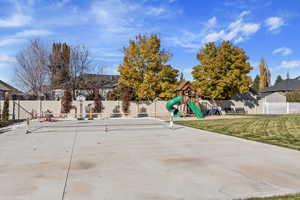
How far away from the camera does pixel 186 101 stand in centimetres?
2452

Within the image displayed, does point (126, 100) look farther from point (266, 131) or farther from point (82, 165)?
point (82, 165)

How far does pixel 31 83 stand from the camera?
103 ft

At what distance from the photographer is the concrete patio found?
4.14 metres

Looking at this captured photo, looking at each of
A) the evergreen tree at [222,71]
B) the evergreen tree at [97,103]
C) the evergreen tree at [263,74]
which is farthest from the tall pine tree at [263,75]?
the evergreen tree at [97,103]

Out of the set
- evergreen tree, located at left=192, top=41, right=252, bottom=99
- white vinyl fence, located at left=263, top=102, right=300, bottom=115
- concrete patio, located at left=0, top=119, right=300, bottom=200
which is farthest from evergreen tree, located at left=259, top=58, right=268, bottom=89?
concrete patio, located at left=0, top=119, right=300, bottom=200

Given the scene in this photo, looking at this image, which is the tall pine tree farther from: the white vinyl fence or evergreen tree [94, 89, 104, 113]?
evergreen tree [94, 89, 104, 113]

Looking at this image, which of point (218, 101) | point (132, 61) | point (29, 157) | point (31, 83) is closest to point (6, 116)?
point (31, 83)

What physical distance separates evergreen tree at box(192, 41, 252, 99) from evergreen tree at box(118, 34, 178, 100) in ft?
11.9

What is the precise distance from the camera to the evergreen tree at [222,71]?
27.5 metres

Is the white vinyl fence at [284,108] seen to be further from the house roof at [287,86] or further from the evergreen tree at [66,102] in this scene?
the evergreen tree at [66,102]

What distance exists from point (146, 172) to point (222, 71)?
2475 cm

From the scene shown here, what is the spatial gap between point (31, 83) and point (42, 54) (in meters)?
4.09

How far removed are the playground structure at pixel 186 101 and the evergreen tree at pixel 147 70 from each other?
219 cm

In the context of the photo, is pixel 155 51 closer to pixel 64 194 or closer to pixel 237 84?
pixel 237 84
